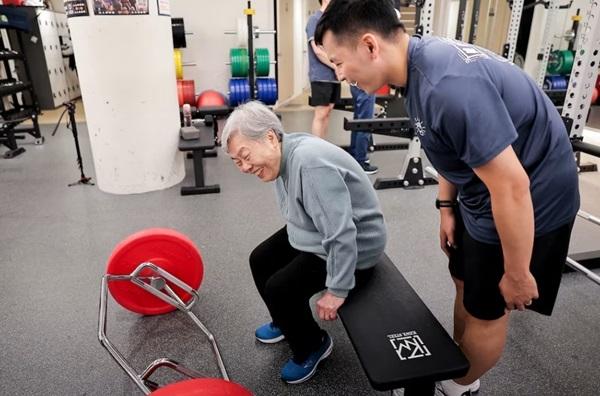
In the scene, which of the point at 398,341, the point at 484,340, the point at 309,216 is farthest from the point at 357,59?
the point at 484,340

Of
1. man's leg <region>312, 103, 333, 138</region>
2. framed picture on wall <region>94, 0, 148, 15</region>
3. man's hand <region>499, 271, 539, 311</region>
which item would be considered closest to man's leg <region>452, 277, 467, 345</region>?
man's hand <region>499, 271, 539, 311</region>

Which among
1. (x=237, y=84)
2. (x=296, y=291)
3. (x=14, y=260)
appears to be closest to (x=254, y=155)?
(x=296, y=291)

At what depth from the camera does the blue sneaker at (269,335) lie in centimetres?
165

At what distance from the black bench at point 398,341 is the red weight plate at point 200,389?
32 cm

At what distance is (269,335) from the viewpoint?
5.42 ft

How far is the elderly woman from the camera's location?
1.16m

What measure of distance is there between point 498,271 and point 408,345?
28 cm

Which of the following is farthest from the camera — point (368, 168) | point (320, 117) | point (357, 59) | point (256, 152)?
point (368, 168)

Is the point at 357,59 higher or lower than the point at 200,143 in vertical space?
higher

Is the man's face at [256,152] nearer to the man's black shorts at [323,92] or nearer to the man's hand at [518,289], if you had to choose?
the man's hand at [518,289]

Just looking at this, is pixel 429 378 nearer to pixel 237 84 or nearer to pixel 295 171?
pixel 295 171

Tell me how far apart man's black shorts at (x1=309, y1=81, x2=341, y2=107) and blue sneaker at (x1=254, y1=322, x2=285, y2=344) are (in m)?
2.21

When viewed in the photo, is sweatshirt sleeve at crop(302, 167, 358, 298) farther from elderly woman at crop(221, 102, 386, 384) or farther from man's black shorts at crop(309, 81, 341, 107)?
man's black shorts at crop(309, 81, 341, 107)

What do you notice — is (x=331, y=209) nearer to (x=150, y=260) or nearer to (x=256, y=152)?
(x=256, y=152)
